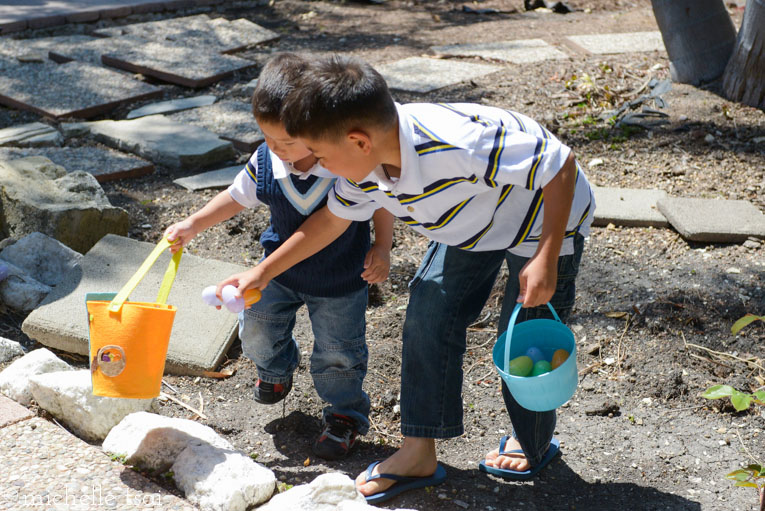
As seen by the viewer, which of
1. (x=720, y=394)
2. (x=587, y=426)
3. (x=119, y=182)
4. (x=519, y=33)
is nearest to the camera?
(x=720, y=394)

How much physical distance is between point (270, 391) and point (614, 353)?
1.35m

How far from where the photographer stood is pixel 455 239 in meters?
2.15

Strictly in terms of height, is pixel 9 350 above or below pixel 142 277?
below

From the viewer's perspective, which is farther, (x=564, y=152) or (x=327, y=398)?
(x=327, y=398)

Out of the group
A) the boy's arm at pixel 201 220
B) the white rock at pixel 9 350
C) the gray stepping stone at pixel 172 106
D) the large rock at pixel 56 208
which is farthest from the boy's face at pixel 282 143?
the gray stepping stone at pixel 172 106

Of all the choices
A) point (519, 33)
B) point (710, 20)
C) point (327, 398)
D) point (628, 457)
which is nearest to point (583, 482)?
point (628, 457)

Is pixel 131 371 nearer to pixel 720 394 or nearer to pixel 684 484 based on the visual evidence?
pixel 720 394

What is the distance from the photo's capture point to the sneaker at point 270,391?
2.66 metres

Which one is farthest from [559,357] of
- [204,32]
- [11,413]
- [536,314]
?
[204,32]

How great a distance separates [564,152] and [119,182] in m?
3.28

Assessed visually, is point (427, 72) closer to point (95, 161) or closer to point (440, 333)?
point (95, 161)

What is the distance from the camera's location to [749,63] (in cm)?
501

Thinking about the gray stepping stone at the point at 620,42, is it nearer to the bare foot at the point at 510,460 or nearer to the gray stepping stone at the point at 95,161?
the gray stepping stone at the point at 95,161

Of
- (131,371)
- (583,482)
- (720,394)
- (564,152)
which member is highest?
(564,152)
